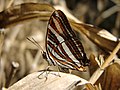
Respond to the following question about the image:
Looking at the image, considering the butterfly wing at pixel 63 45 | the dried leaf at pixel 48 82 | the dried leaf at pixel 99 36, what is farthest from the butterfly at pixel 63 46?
the dried leaf at pixel 99 36

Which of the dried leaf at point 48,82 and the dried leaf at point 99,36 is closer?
the dried leaf at point 48,82

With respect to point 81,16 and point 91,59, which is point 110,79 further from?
point 81,16

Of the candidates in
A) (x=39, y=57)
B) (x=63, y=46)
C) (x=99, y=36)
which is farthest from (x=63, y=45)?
(x=39, y=57)

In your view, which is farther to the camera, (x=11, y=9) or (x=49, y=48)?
(x=11, y=9)

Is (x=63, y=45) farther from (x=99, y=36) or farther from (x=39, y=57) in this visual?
(x=39, y=57)

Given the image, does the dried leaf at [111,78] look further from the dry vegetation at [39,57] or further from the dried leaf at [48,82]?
the dried leaf at [48,82]

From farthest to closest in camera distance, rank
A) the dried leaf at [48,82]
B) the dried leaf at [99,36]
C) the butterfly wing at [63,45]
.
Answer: the dried leaf at [99,36]
the butterfly wing at [63,45]
the dried leaf at [48,82]

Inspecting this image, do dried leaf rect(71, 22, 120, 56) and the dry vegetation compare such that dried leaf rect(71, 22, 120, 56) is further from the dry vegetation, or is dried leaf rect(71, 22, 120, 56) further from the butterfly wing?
the butterfly wing

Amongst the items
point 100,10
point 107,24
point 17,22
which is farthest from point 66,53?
point 107,24

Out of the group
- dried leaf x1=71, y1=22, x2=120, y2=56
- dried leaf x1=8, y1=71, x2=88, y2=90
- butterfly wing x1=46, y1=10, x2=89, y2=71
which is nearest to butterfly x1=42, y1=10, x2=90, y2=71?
butterfly wing x1=46, y1=10, x2=89, y2=71
